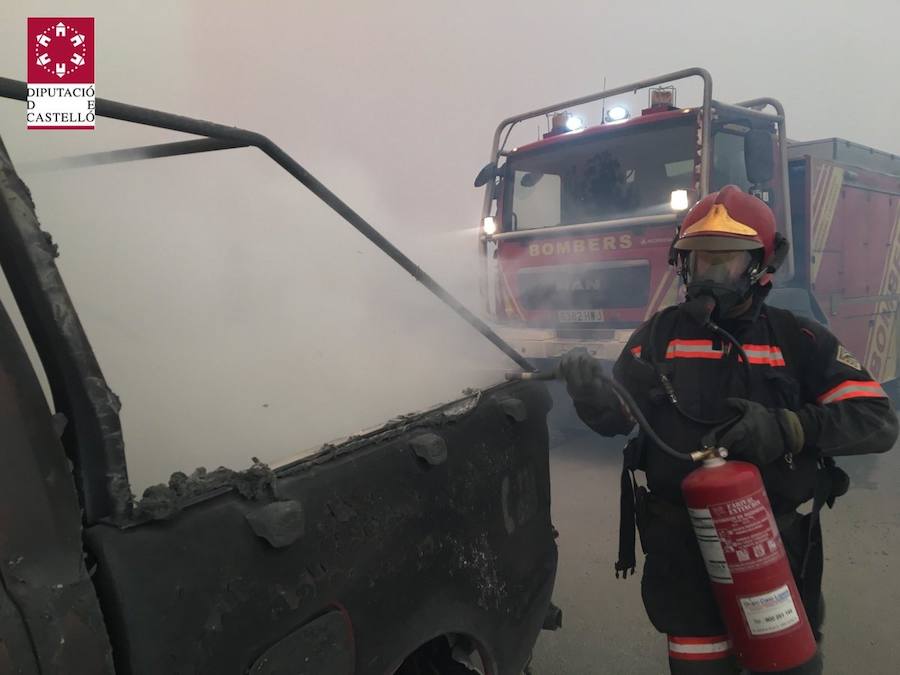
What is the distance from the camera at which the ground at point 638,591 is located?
242cm

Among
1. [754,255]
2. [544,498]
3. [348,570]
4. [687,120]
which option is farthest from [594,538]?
[687,120]

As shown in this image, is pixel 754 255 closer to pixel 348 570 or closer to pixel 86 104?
pixel 348 570

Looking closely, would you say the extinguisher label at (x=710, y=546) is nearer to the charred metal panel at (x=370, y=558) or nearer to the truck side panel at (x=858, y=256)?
the charred metal panel at (x=370, y=558)

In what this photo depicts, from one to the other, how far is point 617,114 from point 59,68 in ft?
14.3

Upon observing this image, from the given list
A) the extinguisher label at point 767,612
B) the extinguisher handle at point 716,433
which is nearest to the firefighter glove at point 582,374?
the extinguisher handle at point 716,433

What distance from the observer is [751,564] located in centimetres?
141

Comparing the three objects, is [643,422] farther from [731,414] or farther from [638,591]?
[638,591]

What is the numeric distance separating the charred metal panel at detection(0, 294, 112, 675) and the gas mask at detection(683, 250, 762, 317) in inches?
57.2

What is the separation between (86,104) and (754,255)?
158 cm

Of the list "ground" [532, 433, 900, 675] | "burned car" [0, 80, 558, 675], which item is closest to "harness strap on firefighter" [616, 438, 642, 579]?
"burned car" [0, 80, 558, 675]

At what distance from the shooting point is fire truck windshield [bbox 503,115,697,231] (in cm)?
459

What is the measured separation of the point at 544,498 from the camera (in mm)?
1759

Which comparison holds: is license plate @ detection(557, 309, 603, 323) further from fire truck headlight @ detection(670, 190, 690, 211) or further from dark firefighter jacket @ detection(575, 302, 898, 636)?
dark firefighter jacket @ detection(575, 302, 898, 636)

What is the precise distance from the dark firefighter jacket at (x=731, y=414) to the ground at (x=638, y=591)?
932 millimetres
